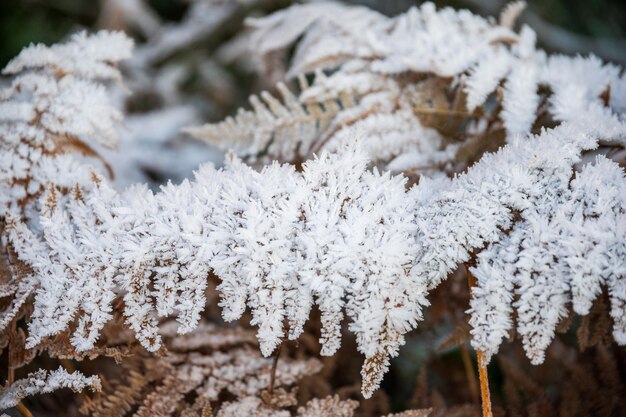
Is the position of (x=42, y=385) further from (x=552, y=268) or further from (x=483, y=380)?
(x=552, y=268)

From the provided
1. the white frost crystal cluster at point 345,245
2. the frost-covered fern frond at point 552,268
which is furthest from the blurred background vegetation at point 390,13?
the frost-covered fern frond at point 552,268

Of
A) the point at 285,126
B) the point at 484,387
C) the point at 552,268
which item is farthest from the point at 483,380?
the point at 285,126

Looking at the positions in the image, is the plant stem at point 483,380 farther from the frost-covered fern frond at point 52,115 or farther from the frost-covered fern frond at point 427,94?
the frost-covered fern frond at point 52,115

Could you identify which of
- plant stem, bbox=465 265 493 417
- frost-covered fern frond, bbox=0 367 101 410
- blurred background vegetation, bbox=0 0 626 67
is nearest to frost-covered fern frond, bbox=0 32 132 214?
frost-covered fern frond, bbox=0 367 101 410

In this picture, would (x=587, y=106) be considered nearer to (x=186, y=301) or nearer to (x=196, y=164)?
(x=186, y=301)

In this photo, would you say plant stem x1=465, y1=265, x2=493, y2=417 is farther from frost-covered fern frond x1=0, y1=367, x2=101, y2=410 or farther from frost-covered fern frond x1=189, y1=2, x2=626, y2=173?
frost-covered fern frond x1=0, y1=367, x2=101, y2=410

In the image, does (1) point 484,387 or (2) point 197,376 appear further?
(2) point 197,376

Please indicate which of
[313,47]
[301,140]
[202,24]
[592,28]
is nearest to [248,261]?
[301,140]
